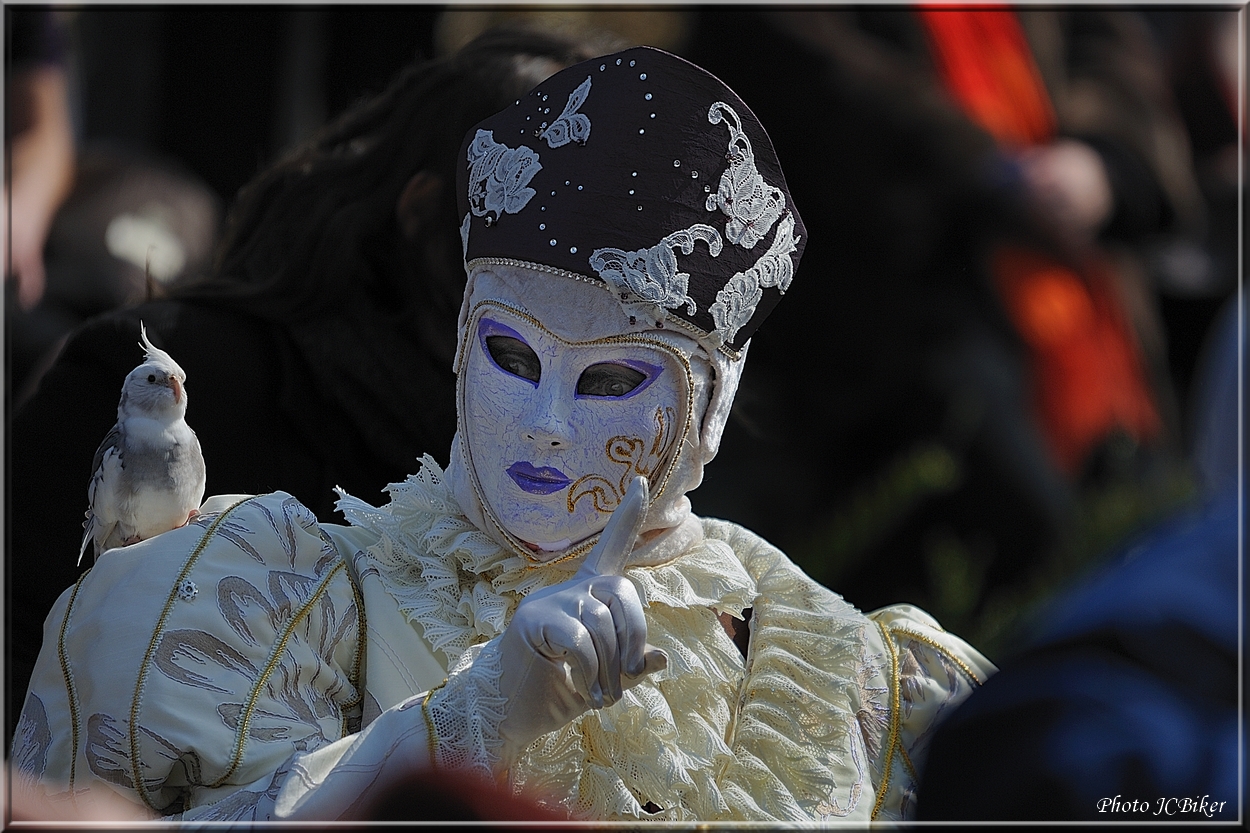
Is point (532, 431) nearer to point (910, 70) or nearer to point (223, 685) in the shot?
point (223, 685)

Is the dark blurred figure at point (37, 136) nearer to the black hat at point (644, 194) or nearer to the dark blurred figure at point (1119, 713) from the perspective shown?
the black hat at point (644, 194)

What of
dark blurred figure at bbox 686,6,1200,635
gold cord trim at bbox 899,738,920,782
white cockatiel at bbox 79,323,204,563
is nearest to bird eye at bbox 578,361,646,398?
white cockatiel at bbox 79,323,204,563

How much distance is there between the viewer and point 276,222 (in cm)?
339

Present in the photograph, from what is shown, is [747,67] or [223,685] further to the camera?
[747,67]

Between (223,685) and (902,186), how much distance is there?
493 centimetres

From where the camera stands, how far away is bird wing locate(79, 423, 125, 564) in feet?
6.71

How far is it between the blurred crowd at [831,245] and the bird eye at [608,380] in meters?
1.13

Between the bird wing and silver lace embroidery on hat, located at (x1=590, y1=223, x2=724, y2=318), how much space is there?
0.67 metres

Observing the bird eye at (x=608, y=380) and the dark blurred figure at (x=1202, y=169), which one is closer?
the bird eye at (x=608, y=380)

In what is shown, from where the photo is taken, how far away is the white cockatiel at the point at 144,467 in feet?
6.70

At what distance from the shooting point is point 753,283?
7.30ft

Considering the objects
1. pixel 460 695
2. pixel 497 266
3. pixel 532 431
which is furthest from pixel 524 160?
pixel 460 695

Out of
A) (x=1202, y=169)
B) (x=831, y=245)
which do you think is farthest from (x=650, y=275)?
(x=1202, y=169)

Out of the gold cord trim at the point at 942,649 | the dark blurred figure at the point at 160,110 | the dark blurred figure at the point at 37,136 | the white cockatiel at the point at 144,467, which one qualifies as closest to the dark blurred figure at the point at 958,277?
the dark blurred figure at the point at 160,110
